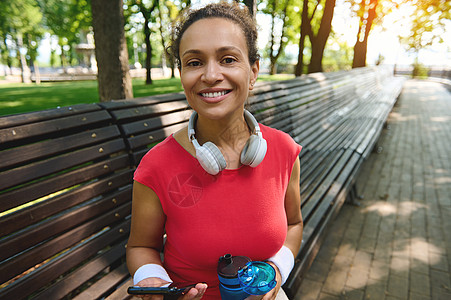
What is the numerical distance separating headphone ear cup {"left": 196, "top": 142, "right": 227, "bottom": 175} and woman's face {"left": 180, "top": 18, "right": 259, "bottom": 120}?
6.3 inches

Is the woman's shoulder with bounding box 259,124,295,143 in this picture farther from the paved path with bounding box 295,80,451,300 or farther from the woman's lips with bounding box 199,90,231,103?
the paved path with bounding box 295,80,451,300

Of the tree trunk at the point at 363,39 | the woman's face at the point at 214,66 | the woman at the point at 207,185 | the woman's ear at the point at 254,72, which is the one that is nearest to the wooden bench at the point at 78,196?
the woman at the point at 207,185

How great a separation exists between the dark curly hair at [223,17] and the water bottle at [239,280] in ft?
3.23

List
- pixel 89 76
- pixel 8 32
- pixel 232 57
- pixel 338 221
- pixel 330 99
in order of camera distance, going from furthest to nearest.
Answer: pixel 8 32
pixel 89 76
pixel 330 99
pixel 338 221
pixel 232 57

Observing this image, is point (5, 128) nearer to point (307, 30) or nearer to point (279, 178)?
point (279, 178)

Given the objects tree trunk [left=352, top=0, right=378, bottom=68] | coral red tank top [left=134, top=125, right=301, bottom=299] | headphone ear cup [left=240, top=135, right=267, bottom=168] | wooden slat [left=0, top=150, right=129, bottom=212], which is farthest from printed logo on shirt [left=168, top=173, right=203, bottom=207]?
tree trunk [left=352, top=0, right=378, bottom=68]

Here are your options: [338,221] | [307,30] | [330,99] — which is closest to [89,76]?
[307,30]

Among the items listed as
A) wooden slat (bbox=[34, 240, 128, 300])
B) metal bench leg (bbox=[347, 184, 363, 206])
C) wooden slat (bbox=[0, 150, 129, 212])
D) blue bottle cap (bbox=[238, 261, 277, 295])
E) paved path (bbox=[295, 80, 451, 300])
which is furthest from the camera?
metal bench leg (bbox=[347, 184, 363, 206])

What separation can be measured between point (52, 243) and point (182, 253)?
77cm

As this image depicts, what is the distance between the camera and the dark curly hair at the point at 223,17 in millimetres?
1441

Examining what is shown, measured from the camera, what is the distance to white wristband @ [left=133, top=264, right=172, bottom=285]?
1384mm

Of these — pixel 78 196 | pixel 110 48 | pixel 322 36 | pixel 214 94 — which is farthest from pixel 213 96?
pixel 322 36

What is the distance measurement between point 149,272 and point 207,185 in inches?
18.6

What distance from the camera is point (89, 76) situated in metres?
29.9
